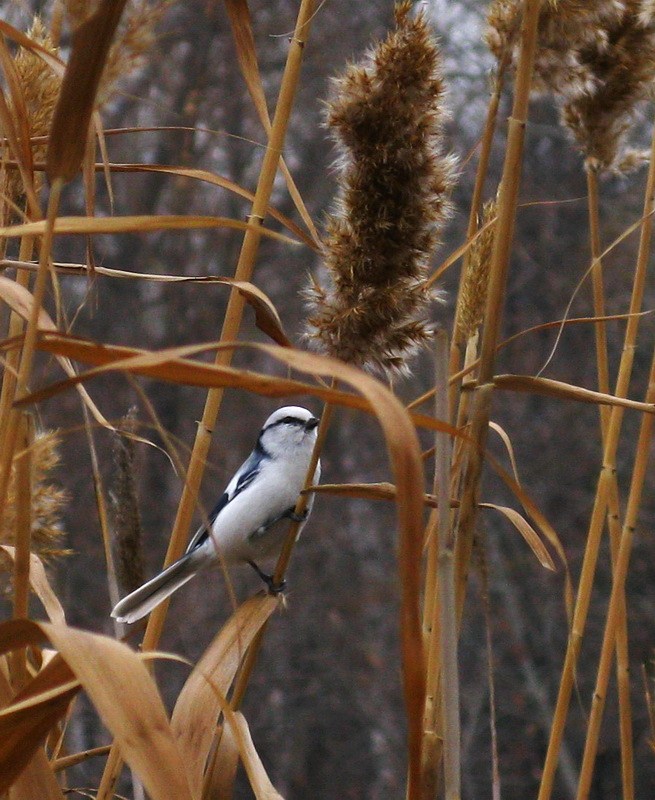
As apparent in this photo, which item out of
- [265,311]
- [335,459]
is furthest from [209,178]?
[335,459]

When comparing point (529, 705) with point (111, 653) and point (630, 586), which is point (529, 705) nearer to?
point (630, 586)

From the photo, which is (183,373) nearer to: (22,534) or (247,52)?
(22,534)

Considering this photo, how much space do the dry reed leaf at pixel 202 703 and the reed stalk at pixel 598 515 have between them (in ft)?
1.77

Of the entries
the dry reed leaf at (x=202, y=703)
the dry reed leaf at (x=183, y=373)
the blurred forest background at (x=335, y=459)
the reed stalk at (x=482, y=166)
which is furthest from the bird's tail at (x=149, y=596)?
the blurred forest background at (x=335, y=459)

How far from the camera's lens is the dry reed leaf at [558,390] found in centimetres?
125

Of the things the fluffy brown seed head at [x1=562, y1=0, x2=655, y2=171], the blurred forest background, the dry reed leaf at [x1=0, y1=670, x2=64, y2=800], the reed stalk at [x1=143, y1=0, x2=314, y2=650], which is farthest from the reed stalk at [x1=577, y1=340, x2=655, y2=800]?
the blurred forest background

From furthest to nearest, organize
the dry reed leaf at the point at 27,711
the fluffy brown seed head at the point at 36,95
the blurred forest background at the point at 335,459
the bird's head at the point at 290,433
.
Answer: the blurred forest background at the point at 335,459, the bird's head at the point at 290,433, the fluffy brown seed head at the point at 36,95, the dry reed leaf at the point at 27,711

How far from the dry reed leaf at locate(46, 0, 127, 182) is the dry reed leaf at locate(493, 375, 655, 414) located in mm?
533

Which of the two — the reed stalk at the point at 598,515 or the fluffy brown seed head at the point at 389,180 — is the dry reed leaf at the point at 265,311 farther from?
the reed stalk at the point at 598,515

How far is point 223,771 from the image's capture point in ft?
4.72

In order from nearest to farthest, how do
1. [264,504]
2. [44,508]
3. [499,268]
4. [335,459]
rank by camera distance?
[499,268] < [44,508] < [264,504] < [335,459]

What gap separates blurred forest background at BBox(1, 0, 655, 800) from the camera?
8828 mm

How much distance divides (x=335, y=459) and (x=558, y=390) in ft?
27.6

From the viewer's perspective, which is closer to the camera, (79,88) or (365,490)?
(79,88)
